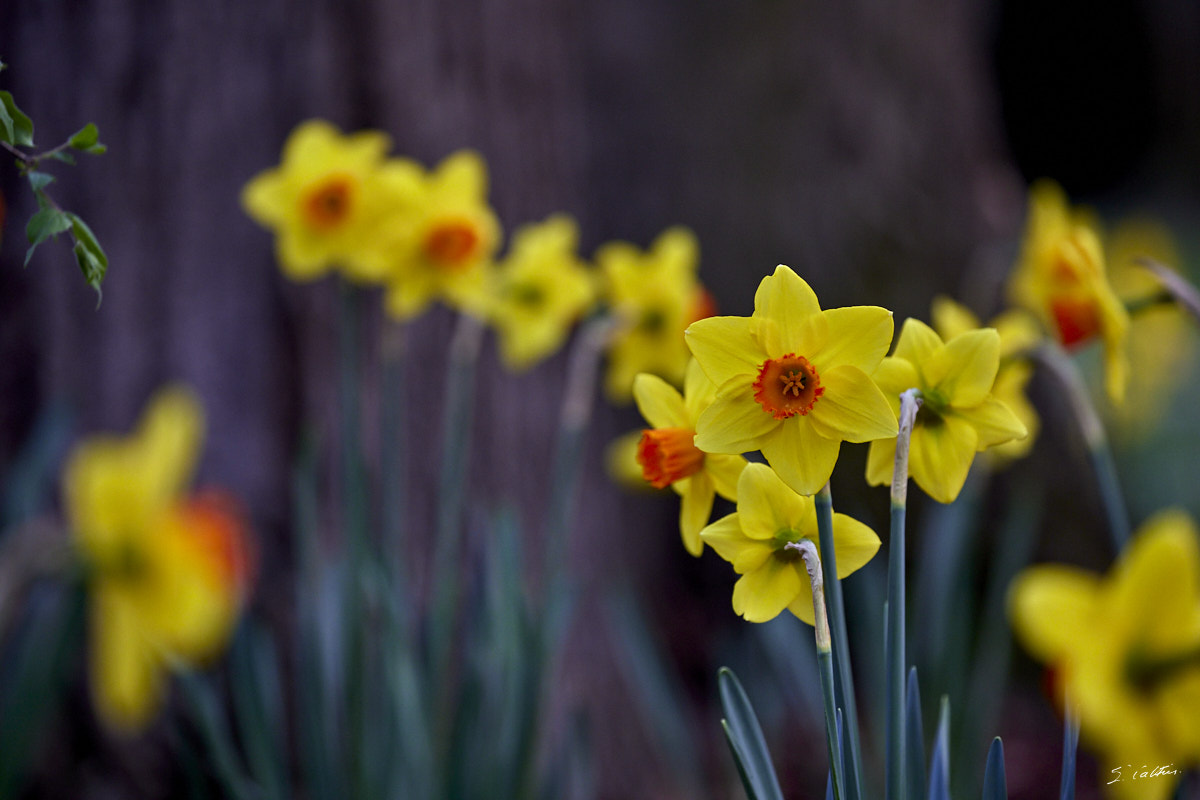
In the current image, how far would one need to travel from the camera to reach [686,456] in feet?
1.38

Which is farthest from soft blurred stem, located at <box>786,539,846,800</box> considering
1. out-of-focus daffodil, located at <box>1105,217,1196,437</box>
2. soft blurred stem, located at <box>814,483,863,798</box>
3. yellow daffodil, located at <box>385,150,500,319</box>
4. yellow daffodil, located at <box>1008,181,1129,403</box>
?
out-of-focus daffodil, located at <box>1105,217,1196,437</box>

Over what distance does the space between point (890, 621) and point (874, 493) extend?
1.58 meters

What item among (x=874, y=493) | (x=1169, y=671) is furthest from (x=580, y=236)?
(x=1169, y=671)

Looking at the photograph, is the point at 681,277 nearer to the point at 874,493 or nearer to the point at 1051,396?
the point at 874,493

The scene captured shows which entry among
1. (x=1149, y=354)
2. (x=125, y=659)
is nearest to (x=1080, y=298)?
(x=125, y=659)

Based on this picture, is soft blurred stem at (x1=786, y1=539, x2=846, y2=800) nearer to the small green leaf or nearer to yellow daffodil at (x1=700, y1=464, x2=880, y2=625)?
yellow daffodil at (x1=700, y1=464, x2=880, y2=625)

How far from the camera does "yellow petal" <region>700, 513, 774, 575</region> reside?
1.28 ft

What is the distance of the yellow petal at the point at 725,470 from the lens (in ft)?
1.39

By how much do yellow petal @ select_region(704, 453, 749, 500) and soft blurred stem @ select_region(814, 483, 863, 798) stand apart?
0.05 metres

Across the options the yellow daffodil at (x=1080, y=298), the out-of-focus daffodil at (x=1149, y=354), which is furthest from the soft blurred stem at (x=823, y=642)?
the out-of-focus daffodil at (x=1149, y=354)

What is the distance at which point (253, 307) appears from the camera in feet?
3.81

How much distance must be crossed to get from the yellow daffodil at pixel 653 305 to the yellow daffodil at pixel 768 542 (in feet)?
1.41

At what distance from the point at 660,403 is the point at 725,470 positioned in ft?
0.18

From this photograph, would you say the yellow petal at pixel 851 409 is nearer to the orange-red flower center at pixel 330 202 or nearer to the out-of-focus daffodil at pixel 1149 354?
the orange-red flower center at pixel 330 202
